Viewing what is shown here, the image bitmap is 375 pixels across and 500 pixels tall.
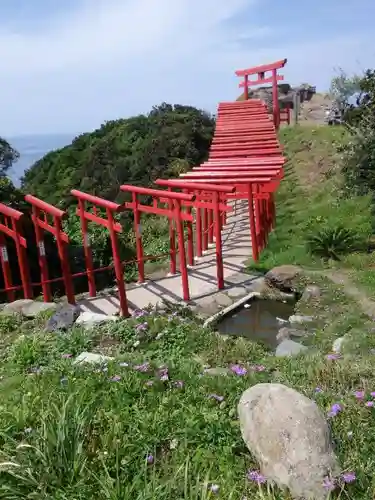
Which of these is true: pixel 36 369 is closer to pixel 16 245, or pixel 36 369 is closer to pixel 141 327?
pixel 141 327

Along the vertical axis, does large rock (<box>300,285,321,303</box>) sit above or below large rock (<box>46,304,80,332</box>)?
below

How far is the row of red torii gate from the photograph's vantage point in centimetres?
740

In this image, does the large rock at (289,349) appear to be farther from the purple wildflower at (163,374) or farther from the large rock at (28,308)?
the large rock at (28,308)

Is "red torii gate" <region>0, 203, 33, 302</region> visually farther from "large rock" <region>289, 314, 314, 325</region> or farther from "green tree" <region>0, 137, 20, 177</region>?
"green tree" <region>0, 137, 20, 177</region>

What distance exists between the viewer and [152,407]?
11.8 feet

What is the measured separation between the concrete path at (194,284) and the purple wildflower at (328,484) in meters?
4.47

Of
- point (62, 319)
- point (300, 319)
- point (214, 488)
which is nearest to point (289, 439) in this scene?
point (214, 488)

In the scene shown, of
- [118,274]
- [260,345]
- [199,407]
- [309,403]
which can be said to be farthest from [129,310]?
[309,403]

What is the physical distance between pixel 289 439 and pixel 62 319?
378 cm

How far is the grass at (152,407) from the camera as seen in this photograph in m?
2.75

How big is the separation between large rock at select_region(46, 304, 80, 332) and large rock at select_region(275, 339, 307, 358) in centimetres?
235

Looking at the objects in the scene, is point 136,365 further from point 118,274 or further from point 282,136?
point 282,136

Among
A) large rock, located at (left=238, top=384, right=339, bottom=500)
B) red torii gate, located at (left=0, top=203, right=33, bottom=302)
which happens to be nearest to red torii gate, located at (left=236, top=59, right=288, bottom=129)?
red torii gate, located at (left=0, top=203, right=33, bottom=302)

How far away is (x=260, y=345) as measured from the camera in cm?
571
